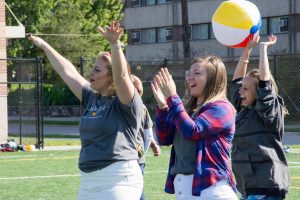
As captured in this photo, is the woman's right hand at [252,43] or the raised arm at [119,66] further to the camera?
the woman's right hand at [252,43]

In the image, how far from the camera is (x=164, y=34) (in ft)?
170

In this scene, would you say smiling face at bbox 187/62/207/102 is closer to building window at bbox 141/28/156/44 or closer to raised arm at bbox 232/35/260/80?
raised arm at bbox 232/35/260/80

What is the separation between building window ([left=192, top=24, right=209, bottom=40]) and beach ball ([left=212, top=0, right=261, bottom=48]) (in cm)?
4222

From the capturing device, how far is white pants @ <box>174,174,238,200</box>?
516 centimetres

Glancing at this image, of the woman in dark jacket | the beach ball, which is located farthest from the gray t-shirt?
the beach ball

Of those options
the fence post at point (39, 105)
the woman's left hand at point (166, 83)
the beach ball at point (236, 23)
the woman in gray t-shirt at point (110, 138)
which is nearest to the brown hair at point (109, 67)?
the woman in gray t-shirt at point (110, 138)

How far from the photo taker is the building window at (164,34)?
5153 centimetres

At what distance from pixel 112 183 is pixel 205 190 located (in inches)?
33.0

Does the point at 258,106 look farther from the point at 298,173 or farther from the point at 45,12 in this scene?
the point at 45,12

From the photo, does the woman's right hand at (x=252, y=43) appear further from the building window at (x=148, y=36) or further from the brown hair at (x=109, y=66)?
the building window at (x=148, y=36)

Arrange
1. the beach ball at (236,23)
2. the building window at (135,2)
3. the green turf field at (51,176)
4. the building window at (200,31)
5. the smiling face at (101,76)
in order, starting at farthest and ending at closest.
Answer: the building window at (135,2)
the building window at (200,31)
the green turf field at (51,176)
the beach ball at (236,23)
the smiling face at (101,76)

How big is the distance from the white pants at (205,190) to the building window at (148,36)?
4764 cm

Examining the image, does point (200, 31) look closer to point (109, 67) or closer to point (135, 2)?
point (135, 2)

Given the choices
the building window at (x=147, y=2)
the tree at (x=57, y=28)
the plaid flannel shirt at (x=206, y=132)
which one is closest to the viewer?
the plaid flannel shirt at (x=206, y=132)
